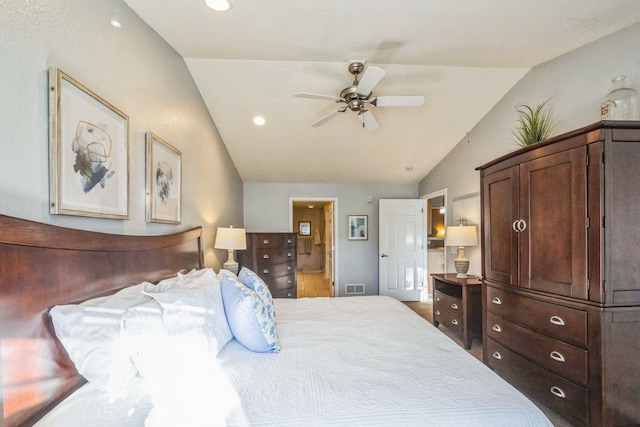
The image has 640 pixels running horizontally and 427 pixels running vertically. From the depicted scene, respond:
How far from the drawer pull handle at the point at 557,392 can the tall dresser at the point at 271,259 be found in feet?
10.4

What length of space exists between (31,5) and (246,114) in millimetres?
2329

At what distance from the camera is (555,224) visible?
182cm

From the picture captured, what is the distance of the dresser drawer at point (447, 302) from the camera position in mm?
3117

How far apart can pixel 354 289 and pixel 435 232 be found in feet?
7.65

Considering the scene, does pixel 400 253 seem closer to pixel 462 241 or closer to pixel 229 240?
pixel 462 241

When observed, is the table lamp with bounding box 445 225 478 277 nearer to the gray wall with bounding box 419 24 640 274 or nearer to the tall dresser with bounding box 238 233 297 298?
the gray wall with bounding box 419 24 640 274

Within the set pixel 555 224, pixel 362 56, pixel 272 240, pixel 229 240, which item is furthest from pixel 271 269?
pixel 555 224

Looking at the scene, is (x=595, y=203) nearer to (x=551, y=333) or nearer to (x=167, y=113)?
(x=551, y=333)

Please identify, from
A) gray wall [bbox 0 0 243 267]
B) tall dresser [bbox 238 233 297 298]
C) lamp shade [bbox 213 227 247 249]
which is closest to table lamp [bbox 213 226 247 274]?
lamp shade [bbox 213 227 247 249]

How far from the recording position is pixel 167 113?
215 cm

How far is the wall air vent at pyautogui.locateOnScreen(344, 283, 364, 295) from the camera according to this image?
5.33 meters

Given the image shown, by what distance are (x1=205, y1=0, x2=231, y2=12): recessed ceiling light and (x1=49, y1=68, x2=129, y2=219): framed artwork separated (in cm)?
87

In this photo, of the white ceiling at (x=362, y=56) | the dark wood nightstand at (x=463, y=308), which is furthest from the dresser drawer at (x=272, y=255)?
the dark wood nightstand at (x=463, y=308)

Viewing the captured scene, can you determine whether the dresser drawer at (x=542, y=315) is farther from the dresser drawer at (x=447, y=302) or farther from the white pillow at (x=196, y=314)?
the white pillow at (x=196, y=314)
